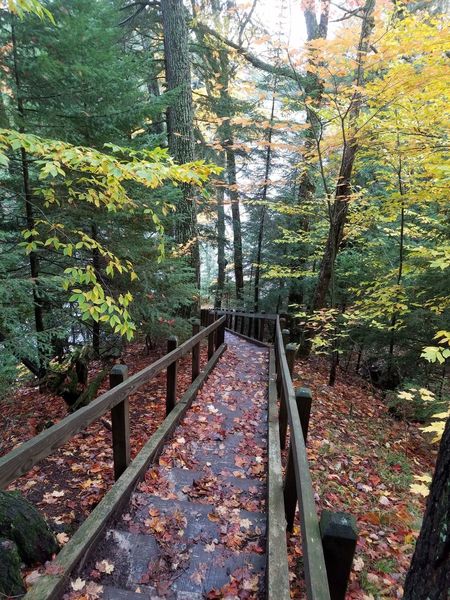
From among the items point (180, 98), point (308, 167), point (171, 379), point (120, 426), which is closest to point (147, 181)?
point (120, 426)

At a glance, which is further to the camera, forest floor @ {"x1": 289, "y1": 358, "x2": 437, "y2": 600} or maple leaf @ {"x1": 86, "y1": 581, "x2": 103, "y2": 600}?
forest floor @ {"x1": 289, "y1": 358, "x2": 437, "y2": 600}

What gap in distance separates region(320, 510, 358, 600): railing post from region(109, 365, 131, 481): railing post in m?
2.34

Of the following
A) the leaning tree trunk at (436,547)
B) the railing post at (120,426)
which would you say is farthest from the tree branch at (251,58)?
the leaning tree trunk at (436,547)

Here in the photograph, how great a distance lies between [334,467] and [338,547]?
13.7 ft

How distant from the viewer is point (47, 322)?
734 cm

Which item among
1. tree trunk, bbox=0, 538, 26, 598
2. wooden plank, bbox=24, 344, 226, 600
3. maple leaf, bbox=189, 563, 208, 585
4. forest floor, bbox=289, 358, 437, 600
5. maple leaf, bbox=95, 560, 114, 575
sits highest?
tree trunk, bbox=0, 538, 26, 598

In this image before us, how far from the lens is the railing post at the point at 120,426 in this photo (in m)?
3.42

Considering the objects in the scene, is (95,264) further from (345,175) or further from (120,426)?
(345,175)

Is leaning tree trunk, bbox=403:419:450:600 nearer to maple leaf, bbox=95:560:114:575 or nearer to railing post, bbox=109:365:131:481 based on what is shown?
maple leaf, bbox=95:560:114:575

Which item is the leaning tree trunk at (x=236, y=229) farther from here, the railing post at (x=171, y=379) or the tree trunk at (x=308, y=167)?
the railing post at (x=171, y=379)

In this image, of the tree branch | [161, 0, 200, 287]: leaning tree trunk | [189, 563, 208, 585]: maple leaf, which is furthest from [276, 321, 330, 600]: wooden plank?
the tree branch

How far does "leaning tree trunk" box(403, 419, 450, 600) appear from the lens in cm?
147

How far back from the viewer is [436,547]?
5.06 ft

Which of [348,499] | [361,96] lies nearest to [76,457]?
[348,499]
